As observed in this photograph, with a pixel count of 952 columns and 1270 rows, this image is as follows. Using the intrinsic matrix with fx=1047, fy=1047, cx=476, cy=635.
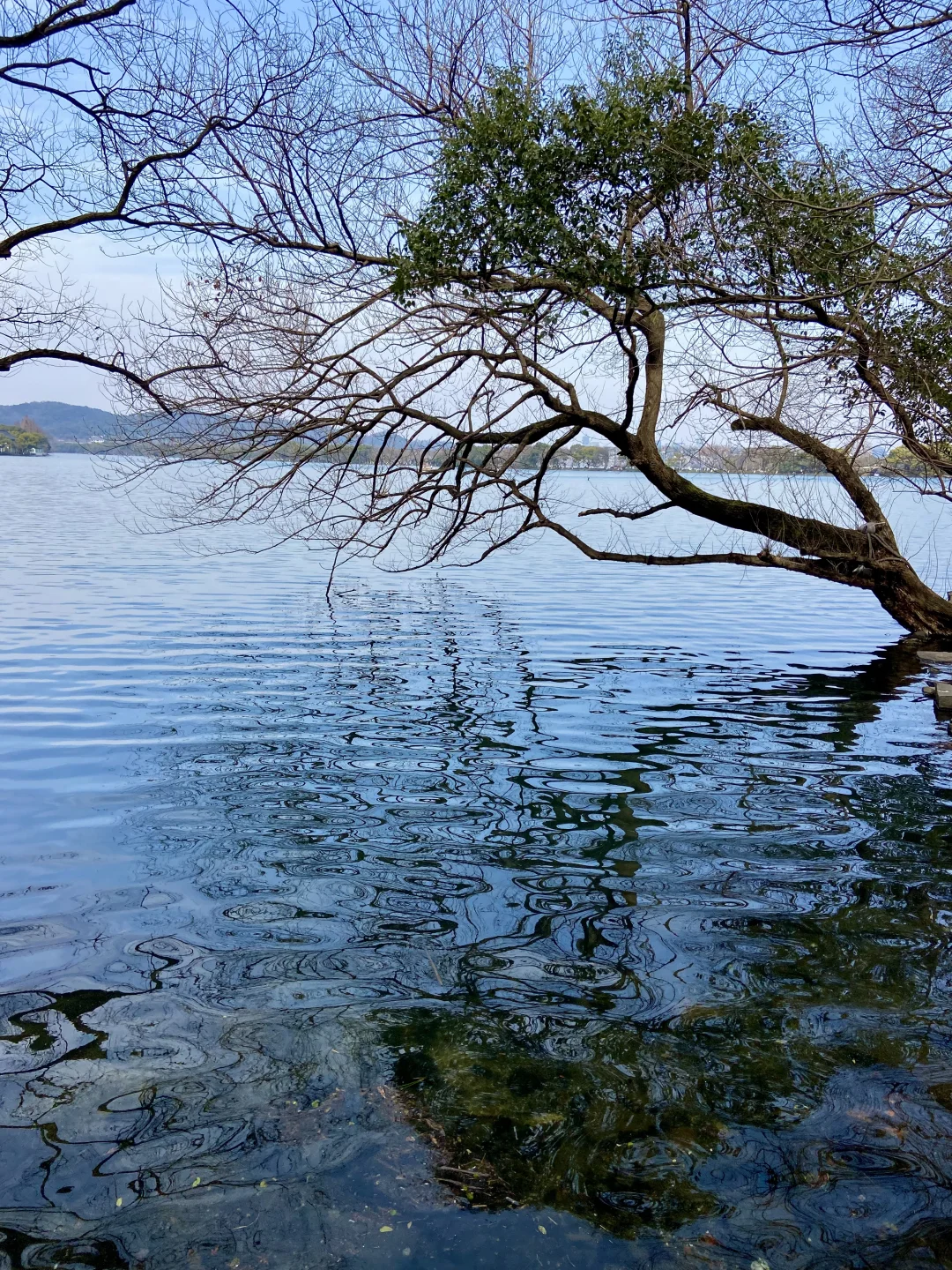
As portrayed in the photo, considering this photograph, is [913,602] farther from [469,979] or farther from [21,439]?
[21,439]

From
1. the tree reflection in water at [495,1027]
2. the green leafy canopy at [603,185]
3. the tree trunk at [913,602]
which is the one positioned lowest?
the tree reflection in water at [495,1027]

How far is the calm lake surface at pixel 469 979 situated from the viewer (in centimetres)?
343

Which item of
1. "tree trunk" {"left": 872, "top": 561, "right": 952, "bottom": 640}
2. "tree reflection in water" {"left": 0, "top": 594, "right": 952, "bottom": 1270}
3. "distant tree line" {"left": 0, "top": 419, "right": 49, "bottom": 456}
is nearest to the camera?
"tree reflection in water" {"left": 0, "top": 594, "right": 952, "bottom": 1270}

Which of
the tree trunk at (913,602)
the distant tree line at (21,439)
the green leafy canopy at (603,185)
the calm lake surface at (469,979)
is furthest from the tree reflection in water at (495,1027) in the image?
the distant tree line at (21,439)

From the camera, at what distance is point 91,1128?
12.5 ft

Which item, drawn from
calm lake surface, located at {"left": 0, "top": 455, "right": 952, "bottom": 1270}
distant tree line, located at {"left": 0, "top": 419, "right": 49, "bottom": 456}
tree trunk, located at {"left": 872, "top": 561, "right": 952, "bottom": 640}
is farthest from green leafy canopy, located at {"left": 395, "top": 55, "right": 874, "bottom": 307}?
distant tree line, located at {"left": 0, "top": 419, "right": 49, "bottom": 456}

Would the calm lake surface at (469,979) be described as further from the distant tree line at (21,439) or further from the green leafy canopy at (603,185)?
the distant tree line at (21,439)

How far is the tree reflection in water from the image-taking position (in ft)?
11.1

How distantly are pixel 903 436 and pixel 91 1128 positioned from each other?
1001 cm

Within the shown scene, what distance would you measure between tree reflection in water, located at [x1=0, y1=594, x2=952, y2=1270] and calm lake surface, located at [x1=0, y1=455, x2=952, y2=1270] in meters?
0.02

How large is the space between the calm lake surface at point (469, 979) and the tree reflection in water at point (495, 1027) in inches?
0.7

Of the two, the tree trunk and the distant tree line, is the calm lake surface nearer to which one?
the tree trunk

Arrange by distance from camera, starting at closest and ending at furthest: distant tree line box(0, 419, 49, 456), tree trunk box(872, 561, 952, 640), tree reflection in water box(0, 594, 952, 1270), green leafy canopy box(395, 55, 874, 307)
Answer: tree reflection in water box(0, 594, 952, 1270) < green leafy canopy box(395, 55, 874, 307) < tree trunk box(872, 561, 952, 640) < distant tree line box(0, 419, 49, 456)

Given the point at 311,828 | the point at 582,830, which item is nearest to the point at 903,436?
the point at 582,830
